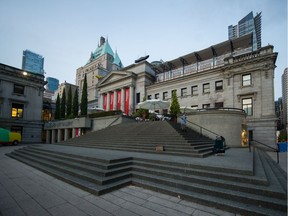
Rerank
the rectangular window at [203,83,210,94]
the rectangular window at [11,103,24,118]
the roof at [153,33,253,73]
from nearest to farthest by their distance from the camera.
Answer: the rectangular window at [203,83,210,94], the roof at [153,33,253,73], the rectangular window at [11,103,24,118]

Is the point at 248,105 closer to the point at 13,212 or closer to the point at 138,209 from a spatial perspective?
the point at 138,209

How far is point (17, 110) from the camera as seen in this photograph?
32.1 m

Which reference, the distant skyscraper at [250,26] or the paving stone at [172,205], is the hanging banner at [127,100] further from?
the distant skyscraper at [250,26]

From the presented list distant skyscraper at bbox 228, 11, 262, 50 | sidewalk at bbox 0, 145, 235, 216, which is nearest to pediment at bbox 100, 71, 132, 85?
sidewalk at bbox 0, 145, 235, 216

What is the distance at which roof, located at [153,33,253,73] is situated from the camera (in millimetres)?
29908

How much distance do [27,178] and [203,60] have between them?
36.3 meters

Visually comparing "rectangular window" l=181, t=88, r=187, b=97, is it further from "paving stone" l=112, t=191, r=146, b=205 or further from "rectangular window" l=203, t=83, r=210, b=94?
"paving stone" l=112, t=191, r=146, b=205

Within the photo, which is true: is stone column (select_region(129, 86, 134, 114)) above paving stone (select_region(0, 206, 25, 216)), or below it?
above

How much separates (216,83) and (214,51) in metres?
9.63

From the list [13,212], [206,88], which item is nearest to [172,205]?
[13,212]

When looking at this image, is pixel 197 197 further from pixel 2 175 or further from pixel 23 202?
pixel 2 175

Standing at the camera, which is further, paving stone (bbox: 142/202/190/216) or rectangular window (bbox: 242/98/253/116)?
rectangular window (bbox: 242/98/253/116)

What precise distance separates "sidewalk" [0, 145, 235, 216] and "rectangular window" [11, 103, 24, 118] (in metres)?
33.2

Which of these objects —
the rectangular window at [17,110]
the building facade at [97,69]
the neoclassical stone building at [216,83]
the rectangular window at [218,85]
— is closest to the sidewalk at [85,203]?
the neoclassical stone building at [216,83]
